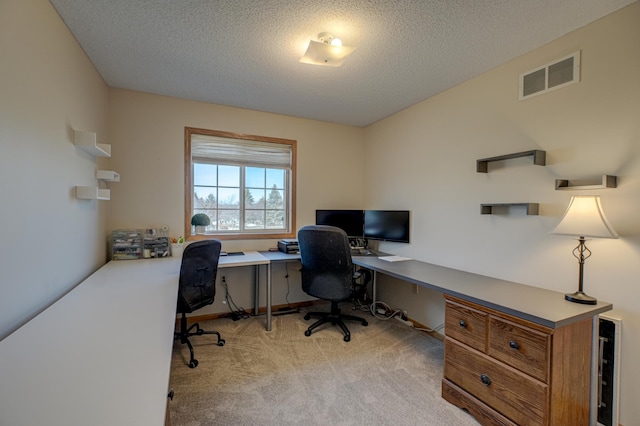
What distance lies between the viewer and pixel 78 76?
82.3 inches

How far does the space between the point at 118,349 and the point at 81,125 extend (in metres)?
1.90

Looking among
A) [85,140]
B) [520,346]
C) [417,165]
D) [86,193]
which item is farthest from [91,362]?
[417,165]

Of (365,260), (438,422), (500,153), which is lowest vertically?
(438,422)

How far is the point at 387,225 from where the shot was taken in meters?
3.45

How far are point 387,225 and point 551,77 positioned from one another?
2013 millimetres

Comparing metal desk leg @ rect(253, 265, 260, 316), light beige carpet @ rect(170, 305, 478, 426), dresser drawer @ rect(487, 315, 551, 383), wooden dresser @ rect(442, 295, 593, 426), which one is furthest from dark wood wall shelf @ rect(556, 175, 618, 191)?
metal desk leg @ rect(253, 265, 260, 316)

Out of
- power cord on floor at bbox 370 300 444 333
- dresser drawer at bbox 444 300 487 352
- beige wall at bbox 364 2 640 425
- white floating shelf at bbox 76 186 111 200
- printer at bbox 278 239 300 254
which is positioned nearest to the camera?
beige wall at bbox 364 2 640 425

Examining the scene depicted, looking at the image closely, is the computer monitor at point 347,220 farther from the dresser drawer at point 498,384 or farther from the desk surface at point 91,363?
the desk surface at point 91,363

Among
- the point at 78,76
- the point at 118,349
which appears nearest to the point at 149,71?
the point at 78,76

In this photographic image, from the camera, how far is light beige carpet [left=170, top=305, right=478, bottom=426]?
180cm

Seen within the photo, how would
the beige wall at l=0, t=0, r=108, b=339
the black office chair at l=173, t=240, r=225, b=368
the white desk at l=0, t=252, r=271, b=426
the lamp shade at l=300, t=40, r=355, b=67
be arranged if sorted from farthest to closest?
1. the black office chair at l=173, t=240, r=225, b=368
2. the lamp shade at l=300, t=40, r=355, b=67
3. the beige wall at l=0, t=0, r=108, b=339
4. the white desk at l=0, t=252, r=271, b=426

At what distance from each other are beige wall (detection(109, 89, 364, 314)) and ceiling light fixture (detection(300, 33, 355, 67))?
173cm

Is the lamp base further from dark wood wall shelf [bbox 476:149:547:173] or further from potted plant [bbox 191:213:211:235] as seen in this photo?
potted plant [bbox 191:213:211:235]

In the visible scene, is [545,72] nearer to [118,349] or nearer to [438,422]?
[438,422]
